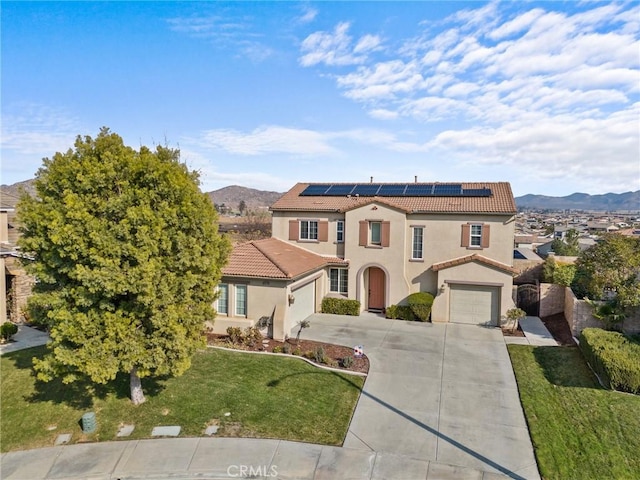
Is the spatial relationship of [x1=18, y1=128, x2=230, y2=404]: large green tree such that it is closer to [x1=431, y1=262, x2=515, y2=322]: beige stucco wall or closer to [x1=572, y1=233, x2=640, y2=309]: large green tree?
[x1=431, y1=262, x2=515, y2=322]: beige stucco wall

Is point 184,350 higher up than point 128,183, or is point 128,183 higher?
point 128,183

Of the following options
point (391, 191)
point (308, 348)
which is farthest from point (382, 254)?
point (308, 348)

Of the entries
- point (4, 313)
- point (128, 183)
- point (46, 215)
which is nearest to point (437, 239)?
point (128, 183)

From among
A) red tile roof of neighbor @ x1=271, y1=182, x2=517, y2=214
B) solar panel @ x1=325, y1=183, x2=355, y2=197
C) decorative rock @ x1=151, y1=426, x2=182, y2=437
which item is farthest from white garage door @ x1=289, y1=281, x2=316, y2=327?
decorative rock @ x1=151, y1=426, x2=182, y2=437

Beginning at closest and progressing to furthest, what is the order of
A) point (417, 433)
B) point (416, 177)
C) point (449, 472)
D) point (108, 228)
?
point (449, 472) → point (108, 228) → point (417, 433) → point (416, 177)

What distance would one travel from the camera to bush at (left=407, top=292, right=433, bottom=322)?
20.7 meters

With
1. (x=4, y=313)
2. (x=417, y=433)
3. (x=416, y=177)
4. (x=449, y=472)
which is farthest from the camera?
(x=416, y=177)

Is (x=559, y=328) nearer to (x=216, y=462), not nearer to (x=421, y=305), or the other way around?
(x=421, y=305)

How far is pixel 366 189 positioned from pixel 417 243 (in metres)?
5.25

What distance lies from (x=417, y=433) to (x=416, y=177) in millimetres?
19421

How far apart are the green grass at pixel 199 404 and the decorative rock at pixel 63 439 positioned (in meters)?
0.13

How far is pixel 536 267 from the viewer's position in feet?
76.4

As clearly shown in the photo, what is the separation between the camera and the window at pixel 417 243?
22.2 m

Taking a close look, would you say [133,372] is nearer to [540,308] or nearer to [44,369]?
[44,369]
